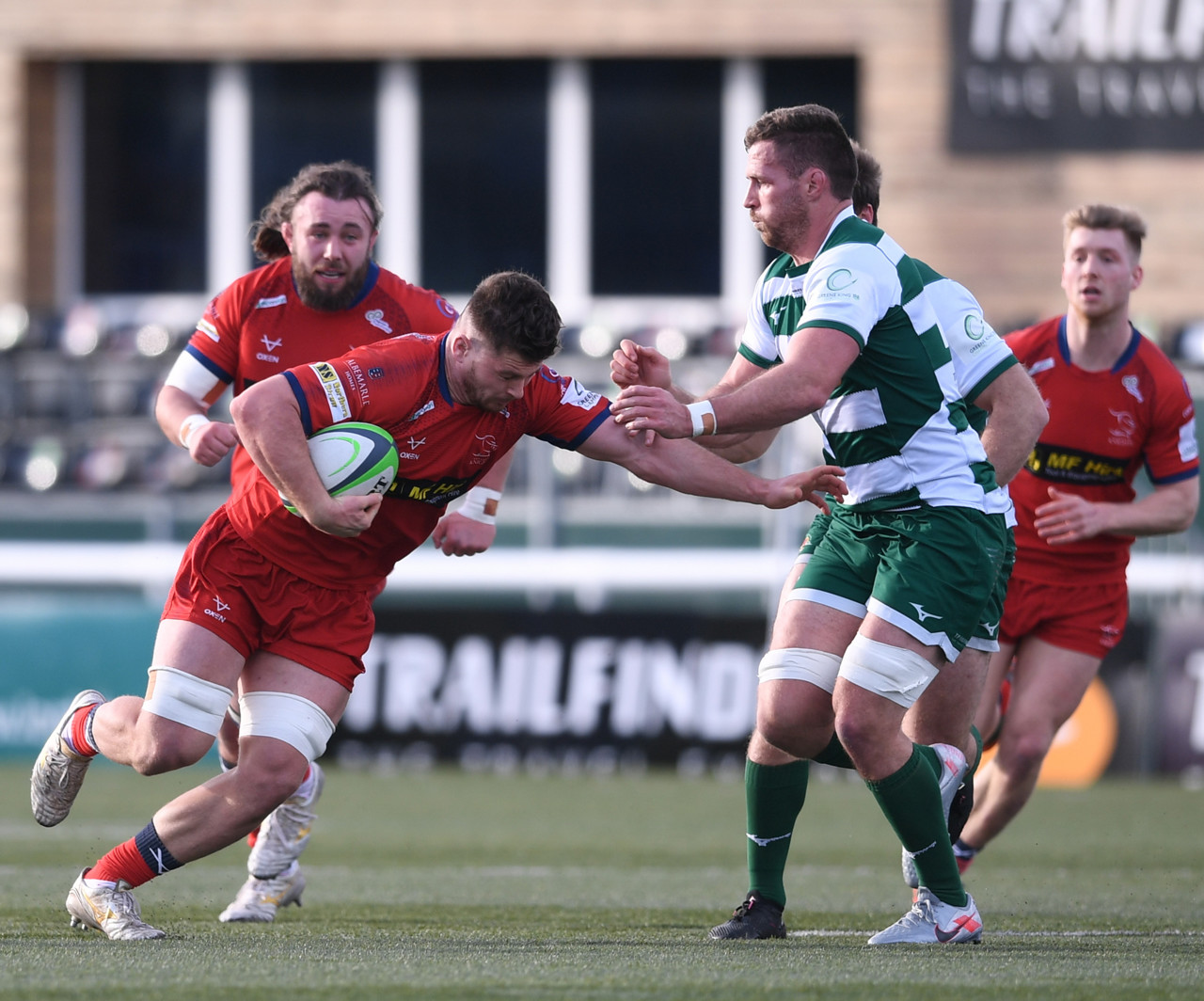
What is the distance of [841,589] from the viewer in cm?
538

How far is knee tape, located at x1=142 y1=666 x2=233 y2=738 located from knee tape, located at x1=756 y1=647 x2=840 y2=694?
1584 millimetres

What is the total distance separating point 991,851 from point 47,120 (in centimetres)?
1300

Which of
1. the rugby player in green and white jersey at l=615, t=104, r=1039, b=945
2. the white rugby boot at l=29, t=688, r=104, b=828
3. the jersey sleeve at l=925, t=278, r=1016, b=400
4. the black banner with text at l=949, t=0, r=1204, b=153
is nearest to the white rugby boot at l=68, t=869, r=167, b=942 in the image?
the white rugby boot at l=29, t=688, r=104, b=828

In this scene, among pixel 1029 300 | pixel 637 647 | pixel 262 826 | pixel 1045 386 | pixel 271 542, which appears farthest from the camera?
pixel 1029 300

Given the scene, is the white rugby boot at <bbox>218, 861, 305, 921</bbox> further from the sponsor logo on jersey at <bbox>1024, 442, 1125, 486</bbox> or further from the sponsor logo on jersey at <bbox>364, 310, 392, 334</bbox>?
the sponsor logo on jersey at <bbox>1024, 442, 1125, 486</bbox>

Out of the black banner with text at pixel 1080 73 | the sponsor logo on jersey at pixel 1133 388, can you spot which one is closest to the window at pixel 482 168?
the black banner with text at pixel 1080 73

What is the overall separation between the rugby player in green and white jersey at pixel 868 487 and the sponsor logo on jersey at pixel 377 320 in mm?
1334

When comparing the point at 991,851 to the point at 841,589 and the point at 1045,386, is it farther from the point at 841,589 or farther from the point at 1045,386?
the point at 841,589

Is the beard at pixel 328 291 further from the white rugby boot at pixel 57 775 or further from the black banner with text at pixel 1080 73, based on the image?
the black banner with text at pixel 1080 73

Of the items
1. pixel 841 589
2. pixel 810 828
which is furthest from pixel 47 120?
pixel 841 589

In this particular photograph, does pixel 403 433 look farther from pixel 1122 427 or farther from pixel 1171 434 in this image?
pixel 1171 434

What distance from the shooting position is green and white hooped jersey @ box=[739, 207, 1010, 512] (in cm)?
512

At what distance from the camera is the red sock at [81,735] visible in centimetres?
545

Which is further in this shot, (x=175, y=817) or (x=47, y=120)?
(x=47, y=120)
